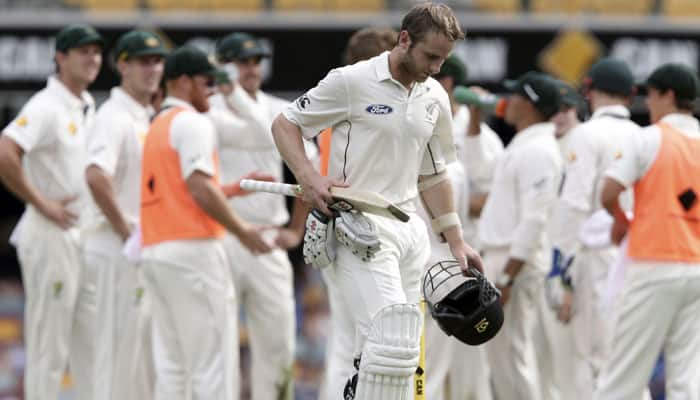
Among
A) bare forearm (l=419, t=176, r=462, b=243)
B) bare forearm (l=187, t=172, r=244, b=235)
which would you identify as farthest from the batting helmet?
bare forearm (l=187, t=172, r=244, b=235)

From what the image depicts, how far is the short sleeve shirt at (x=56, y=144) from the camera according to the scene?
323 inches

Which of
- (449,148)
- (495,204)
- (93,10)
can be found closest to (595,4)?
(93,10)

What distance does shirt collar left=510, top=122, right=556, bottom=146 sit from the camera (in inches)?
320

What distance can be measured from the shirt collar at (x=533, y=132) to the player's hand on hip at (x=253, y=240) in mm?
1609

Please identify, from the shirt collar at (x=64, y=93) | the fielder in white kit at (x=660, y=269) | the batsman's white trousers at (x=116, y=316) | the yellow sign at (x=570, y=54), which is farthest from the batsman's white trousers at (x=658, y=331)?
the yellow sign at (x=570, y=54)

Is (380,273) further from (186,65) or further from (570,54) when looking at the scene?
(570,54)

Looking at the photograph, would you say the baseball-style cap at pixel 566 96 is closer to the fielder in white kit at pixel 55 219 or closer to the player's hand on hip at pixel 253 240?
the player's hand on hip at pixel 253 240

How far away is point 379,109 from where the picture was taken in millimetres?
5594

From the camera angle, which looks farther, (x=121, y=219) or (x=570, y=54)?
(x=570, y=54)

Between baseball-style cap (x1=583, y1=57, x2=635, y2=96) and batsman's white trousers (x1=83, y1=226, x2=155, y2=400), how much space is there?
3.04 m

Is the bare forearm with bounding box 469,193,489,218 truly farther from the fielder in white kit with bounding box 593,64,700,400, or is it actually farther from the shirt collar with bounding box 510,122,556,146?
the fielder in white kit with bounding box 593,64,700,400

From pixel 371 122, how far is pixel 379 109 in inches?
2.5

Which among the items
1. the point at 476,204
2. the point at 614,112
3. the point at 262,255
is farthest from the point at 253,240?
the point at 614,112

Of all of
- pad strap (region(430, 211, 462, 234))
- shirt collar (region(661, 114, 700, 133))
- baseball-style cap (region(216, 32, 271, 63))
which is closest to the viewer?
pad strap (region(430, 211, 462, 234))
